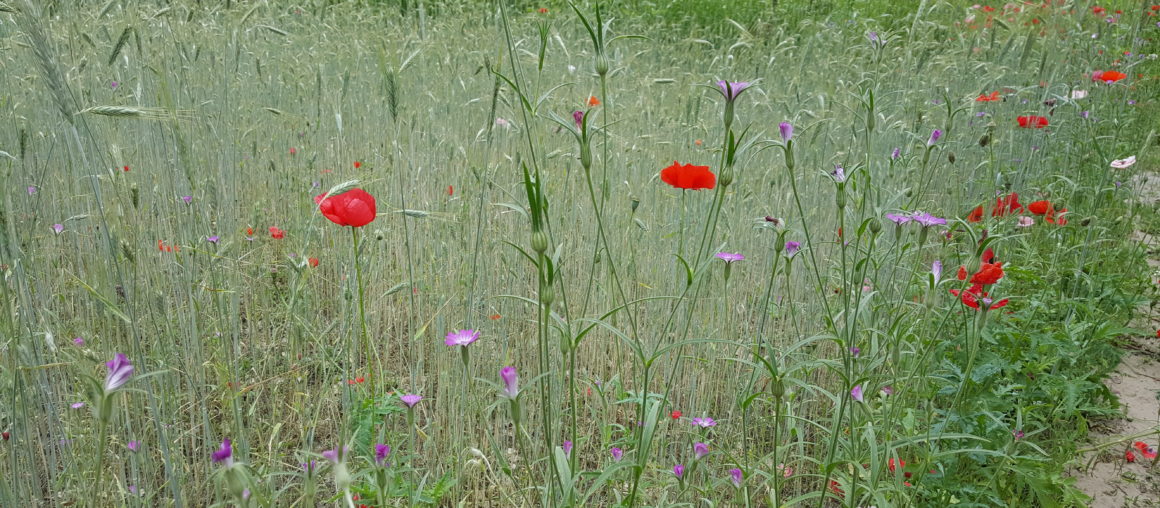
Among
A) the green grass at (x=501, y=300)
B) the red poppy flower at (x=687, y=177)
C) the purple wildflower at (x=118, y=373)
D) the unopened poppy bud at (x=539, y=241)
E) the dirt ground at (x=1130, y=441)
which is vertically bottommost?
the dirt ground at (x=1130, y=441)

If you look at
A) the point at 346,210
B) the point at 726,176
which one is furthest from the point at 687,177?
the point at 346,210

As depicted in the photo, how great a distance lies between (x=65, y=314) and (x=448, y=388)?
1.24 metres

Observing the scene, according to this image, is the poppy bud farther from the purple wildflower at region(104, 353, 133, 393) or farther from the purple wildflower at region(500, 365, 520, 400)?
the purple wildflower at region(104, 353, 133, 393)

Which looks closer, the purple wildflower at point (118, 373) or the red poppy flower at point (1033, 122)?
the purple wildflower at point (118, 373)

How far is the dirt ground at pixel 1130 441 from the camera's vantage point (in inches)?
69.6

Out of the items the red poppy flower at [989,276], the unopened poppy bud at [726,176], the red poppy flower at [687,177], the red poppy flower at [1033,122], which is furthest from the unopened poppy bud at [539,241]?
the red poppy flower at [1033,122]

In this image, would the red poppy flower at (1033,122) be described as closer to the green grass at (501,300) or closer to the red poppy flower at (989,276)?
the green grass at (501,300)

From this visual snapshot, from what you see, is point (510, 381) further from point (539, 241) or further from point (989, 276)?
point (989, 276)

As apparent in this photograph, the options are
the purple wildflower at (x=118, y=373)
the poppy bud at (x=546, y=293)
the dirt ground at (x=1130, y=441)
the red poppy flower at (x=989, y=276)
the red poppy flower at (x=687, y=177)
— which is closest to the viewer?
the purple wildflower at (x=118, y=373)

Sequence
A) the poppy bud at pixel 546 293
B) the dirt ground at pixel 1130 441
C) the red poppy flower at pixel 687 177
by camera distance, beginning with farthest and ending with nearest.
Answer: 1. the dirt ground at pixel 1130 441
2. the red poppy flower at pixel 687 177
3. the poppy bud at pixel 546 293

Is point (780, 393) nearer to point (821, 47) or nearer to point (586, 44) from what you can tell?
point (586, 44)

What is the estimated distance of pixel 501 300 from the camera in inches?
→ 80.0

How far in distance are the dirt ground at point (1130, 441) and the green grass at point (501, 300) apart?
0.12 meters

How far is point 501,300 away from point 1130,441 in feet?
5.96
